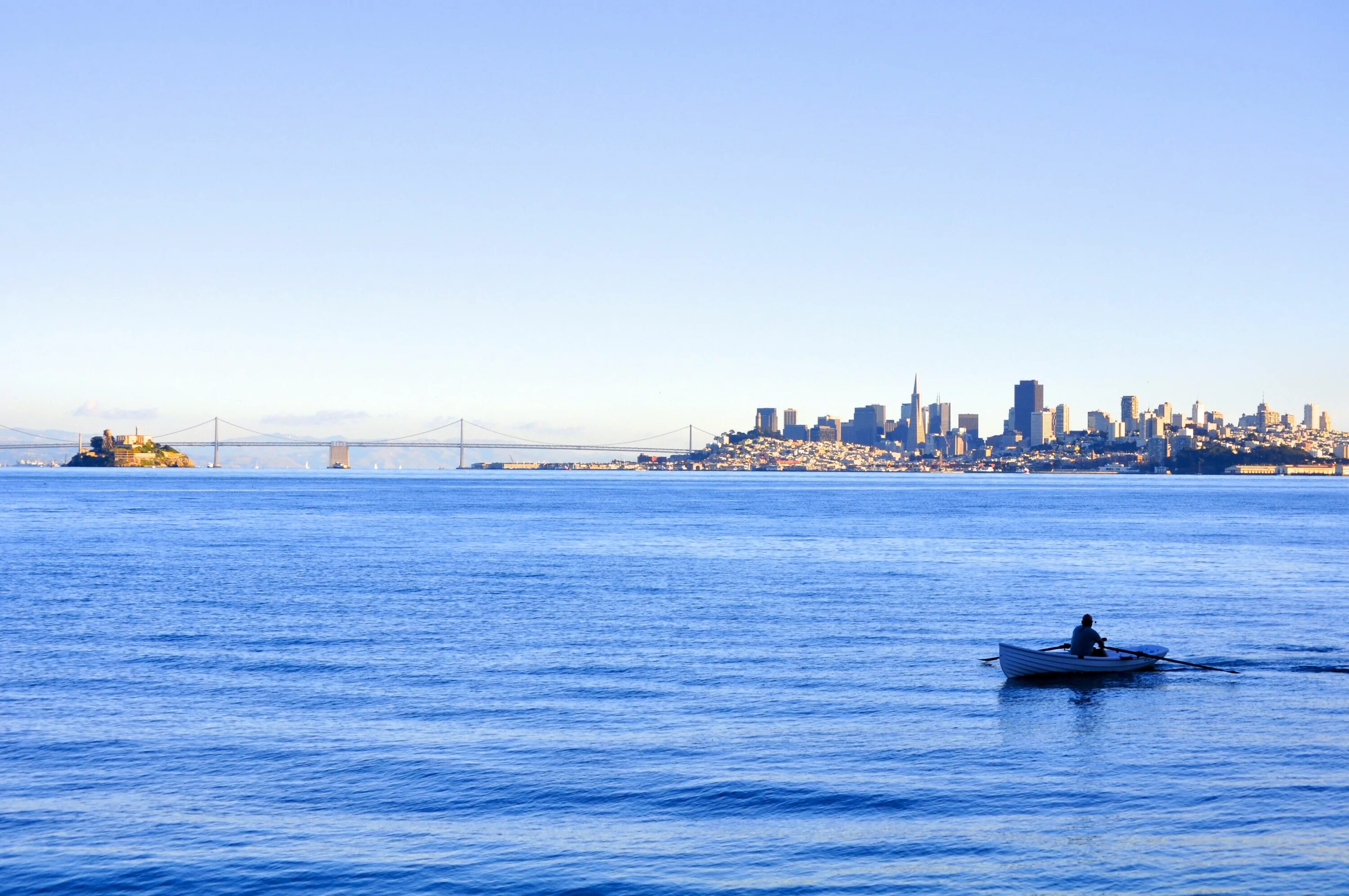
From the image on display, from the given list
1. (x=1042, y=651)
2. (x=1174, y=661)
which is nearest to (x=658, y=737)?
(x=1042, y=651)

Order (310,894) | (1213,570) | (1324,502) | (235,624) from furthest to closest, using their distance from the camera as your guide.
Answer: (1324,502) < (1213,570) < (235,624) < (310,894)

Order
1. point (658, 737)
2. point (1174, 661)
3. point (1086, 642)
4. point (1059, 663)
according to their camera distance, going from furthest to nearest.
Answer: point (1174, 661) < point (1086, 642) < point (1059, 663) < point (658, 737)

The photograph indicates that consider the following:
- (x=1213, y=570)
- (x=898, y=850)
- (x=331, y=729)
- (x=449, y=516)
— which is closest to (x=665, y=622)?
(x=331, y=729)

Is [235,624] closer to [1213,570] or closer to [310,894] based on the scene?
A: [310,894]

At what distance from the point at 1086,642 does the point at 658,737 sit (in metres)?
14.1

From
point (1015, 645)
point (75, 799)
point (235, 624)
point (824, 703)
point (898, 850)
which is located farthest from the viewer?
point (235, 624)

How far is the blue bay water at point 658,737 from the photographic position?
1819 cm

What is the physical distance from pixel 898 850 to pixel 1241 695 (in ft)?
51.9

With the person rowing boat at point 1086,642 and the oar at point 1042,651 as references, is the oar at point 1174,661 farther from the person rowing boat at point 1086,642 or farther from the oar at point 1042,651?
the oar at point 1042,651

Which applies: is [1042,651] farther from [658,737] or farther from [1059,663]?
[658,737]

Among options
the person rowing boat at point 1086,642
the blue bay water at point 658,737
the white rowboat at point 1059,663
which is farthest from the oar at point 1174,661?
the blue bay water at point 658,737

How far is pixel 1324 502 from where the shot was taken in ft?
590

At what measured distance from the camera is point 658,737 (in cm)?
2514

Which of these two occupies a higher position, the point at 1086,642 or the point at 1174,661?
the point at 1086,642
